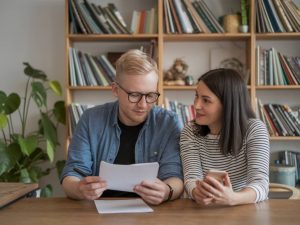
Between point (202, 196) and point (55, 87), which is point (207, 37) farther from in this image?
point (202, 196)

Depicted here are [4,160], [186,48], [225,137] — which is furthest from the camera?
[186,48]

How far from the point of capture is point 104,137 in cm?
157

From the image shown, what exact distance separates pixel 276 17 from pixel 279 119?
30.4 inches

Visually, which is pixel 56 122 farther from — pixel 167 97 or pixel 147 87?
pixel 147 87

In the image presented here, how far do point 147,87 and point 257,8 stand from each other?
5.60 feet

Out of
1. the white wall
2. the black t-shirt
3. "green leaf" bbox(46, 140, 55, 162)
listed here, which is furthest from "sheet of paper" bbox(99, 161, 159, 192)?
the white wall

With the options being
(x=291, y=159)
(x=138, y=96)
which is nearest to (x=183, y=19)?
(x=291, y=159)

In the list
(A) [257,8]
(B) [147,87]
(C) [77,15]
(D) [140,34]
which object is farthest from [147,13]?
(B) [147,87]

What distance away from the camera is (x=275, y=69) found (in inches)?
115

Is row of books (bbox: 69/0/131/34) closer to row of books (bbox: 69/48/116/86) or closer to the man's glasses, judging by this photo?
row of books (bbox: 69/48/116/86)

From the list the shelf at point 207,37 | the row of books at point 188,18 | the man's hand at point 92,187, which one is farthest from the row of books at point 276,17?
the man's hand at point 92,187

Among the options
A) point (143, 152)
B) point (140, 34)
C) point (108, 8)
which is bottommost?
point (143, 152)

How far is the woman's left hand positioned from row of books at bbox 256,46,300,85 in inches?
72.3

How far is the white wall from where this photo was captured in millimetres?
3168
